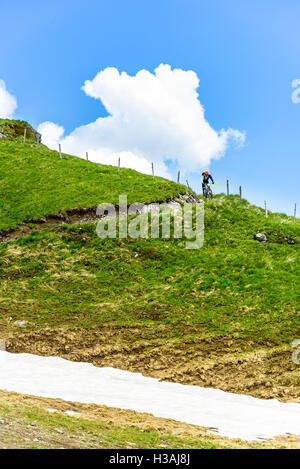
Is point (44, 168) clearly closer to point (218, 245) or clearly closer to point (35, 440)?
point (218, 245)

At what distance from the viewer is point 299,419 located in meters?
15.4

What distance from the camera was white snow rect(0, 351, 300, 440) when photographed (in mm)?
14566

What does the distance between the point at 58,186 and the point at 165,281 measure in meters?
22.5

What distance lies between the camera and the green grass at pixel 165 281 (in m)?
25.4

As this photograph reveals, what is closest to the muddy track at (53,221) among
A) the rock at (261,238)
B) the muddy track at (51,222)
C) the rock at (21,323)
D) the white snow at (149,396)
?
the muddy track at (51,222)

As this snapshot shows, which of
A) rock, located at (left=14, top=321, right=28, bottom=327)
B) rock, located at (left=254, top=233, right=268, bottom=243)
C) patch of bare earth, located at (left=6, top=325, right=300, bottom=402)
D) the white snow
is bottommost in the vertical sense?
the white snow

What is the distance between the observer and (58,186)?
46938mm

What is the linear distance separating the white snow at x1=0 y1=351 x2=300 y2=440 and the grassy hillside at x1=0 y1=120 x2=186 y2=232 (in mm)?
22474

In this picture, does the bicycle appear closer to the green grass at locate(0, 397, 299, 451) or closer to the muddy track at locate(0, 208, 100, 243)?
the muddy track at locate(0, 208, 100, 243)

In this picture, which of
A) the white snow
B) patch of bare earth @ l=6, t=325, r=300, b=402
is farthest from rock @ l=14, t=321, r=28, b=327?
the white snow

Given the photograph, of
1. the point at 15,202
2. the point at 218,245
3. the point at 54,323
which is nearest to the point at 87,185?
the point at 15,202

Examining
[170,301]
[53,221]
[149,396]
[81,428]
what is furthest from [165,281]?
[81,428]

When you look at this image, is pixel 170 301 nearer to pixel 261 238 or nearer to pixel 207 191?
pixel 261 238

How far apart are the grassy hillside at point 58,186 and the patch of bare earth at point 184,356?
19.5 metres
